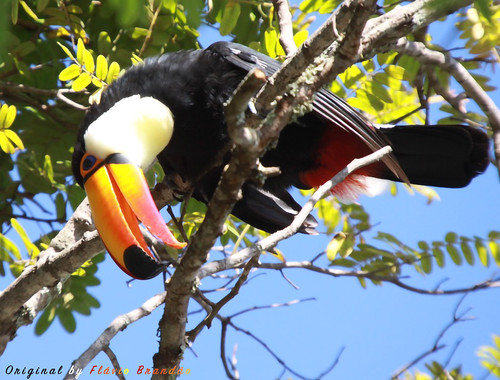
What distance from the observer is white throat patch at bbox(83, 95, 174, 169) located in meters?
3.18

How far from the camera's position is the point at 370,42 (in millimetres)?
2250

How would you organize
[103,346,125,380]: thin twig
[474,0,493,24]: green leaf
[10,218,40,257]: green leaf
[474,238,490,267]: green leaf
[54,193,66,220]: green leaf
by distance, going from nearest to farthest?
[474,0,493,24]: green leaf
[103,346,125,380]: thin twig
[10,218,40,257]: green leaf
[474,238,490,267]: green leaf
[54,193,66,220]: green leaf

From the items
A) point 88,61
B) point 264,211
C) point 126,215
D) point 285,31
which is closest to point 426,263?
point 264,211

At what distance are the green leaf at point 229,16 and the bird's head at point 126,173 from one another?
521 millimetres

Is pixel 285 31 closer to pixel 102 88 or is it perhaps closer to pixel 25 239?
pixel 102 88

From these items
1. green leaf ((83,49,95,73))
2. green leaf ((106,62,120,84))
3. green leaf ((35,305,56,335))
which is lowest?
green leaf ((35,305,56,335))

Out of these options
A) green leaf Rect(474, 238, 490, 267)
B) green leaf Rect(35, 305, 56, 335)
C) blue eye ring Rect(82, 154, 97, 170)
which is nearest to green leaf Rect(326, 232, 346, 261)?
green leaf Rect(474, 238, 490, 267)

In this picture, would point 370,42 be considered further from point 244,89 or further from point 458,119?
point 458,119

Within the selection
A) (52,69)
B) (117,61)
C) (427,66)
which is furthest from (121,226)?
(427,66)

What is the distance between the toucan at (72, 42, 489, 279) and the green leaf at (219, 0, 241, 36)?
0.12 m

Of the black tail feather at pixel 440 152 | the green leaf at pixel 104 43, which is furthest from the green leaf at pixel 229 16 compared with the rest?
the black tail feather at pixel 440 152

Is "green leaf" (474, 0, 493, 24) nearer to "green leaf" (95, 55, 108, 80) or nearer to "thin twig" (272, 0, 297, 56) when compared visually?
"thin twig" (272, 0, 297, 56)

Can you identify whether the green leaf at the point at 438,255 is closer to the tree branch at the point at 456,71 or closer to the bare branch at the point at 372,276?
the bare branch at the point at 372,276

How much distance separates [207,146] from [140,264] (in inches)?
40.2
